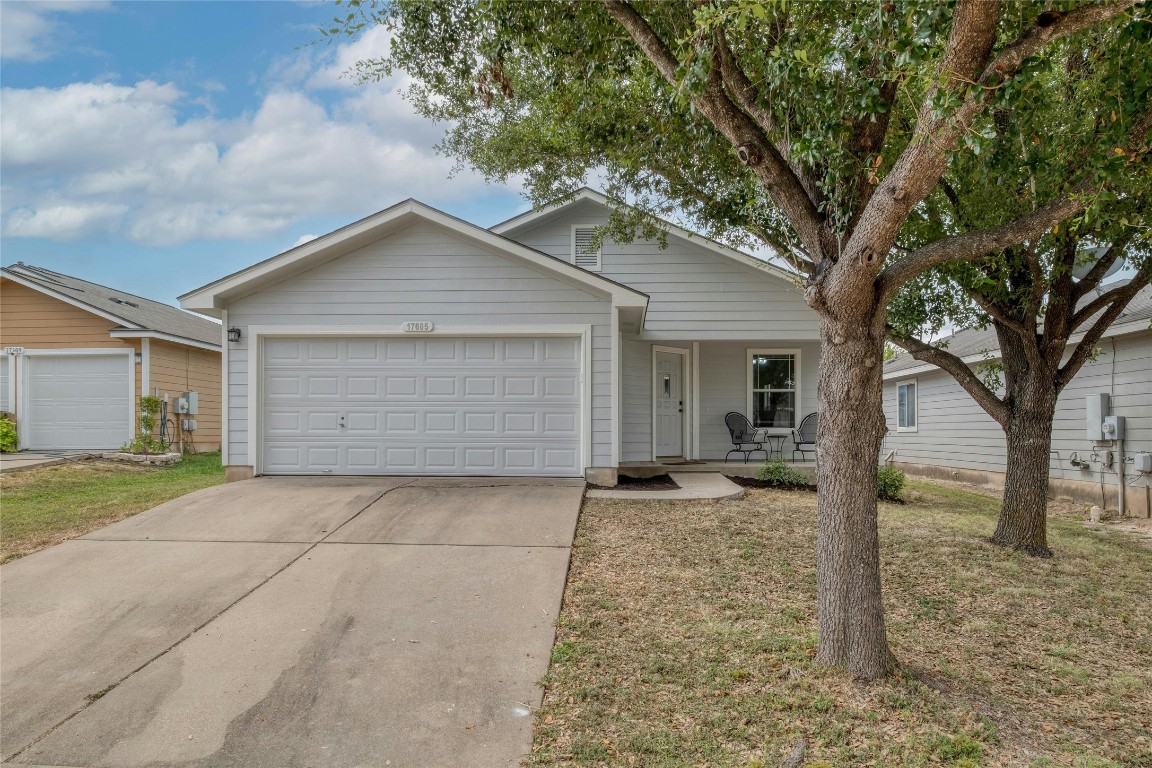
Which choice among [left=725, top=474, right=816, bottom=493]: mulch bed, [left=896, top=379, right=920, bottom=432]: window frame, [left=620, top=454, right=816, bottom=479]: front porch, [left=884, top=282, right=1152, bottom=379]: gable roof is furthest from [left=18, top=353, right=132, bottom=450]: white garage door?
[left=896, top=379, right=920, bottom=432]: window frame

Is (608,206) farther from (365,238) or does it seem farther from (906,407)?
(906,407)

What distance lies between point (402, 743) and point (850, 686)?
8.05 ft

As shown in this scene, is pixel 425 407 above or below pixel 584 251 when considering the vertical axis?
below

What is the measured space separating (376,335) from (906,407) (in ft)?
47.5

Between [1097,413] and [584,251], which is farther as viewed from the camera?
[584,251]

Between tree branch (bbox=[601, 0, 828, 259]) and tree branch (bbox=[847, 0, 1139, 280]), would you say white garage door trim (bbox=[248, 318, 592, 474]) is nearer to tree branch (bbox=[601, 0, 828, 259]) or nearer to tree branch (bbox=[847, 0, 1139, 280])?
tree branch (bbox=[601, 0, 828, 259])

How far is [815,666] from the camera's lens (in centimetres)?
408

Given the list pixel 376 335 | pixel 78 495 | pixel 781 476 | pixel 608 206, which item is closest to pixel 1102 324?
pixel 781 476

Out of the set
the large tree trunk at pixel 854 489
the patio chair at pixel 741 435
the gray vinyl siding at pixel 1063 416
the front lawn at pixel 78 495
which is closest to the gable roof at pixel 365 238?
the front lawn at pixel 78 495

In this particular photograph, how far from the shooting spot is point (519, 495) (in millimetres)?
8453

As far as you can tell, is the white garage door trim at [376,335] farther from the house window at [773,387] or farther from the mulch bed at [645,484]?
the house window at [773,387]

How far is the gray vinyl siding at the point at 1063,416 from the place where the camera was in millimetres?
10242

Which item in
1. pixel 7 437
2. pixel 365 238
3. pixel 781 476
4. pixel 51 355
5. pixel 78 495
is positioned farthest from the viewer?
pixel 51 355

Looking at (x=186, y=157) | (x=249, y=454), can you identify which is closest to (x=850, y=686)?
(x=249, y=454)
